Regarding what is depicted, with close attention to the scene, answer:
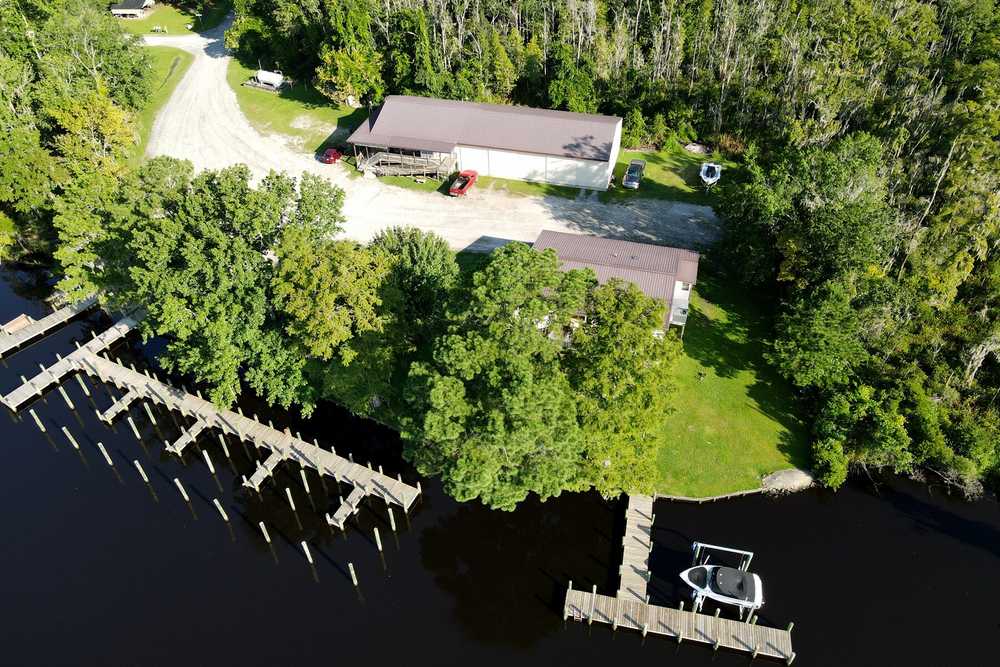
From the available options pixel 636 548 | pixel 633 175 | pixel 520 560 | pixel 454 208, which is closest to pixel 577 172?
pixel 633 175

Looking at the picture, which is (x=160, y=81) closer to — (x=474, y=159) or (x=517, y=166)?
(x=474, y=159)

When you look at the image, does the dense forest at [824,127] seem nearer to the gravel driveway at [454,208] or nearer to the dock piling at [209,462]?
the gravel driveway at [454,208]

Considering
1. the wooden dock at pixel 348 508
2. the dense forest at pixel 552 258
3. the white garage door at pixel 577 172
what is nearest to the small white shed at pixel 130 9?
the dense forest at pixel 552 258

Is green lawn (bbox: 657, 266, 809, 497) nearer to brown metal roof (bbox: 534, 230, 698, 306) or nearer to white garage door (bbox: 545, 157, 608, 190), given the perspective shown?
brown metal roof (bbox: 534, 230, 698, 306)

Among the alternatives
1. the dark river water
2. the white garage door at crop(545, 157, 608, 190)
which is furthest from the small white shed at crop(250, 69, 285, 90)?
the dark river water

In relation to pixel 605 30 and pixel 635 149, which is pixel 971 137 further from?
pixel 605 30

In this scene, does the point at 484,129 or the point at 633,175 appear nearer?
the point at 633,175
